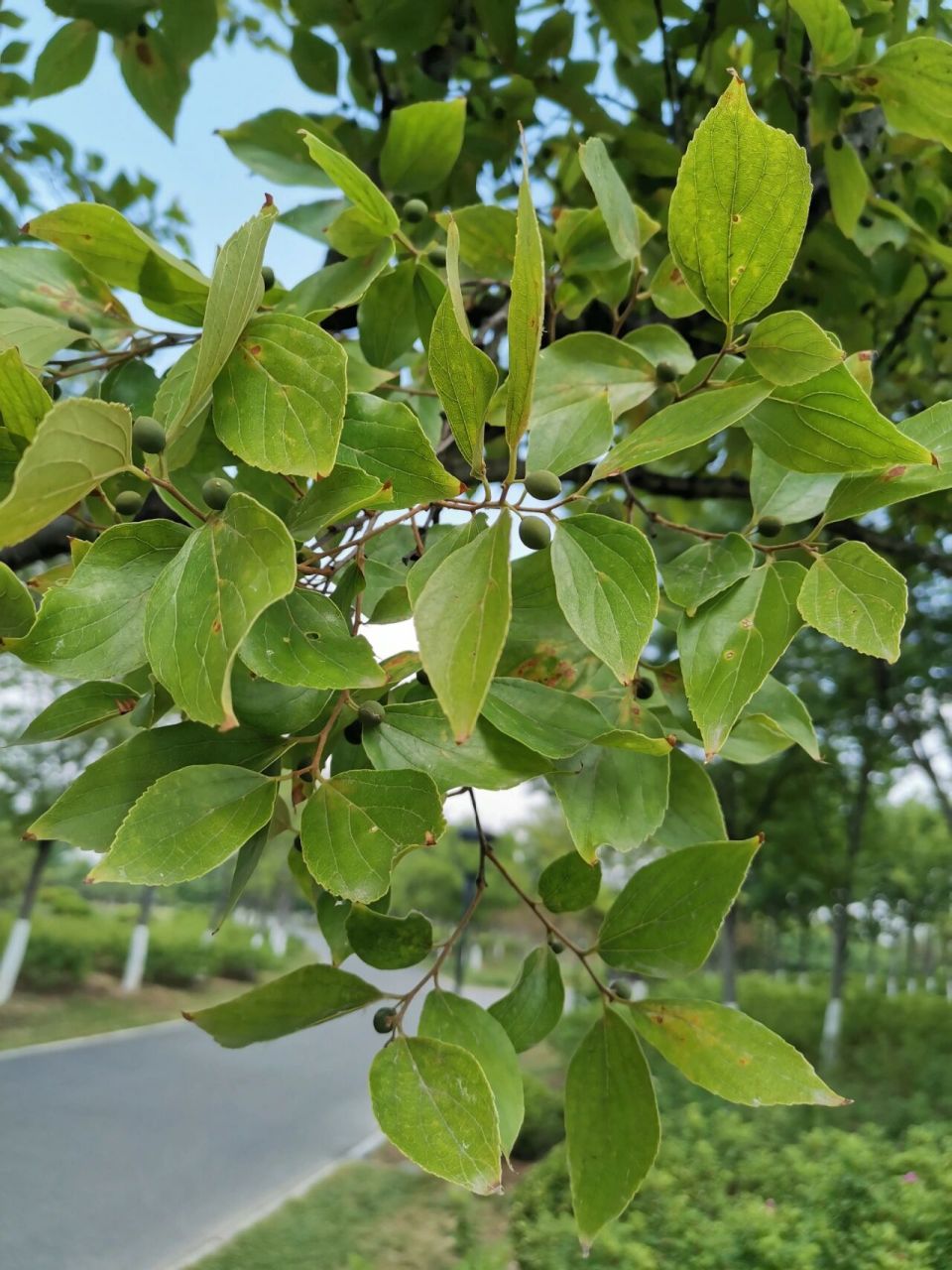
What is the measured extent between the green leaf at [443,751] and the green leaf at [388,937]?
0.12 metres

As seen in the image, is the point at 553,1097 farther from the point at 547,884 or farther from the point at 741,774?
the point at 547,884

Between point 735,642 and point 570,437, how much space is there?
12 centimetres

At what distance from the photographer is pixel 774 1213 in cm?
226

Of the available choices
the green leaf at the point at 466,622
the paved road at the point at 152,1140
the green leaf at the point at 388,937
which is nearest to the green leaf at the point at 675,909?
the green leaf at the point at 388,937

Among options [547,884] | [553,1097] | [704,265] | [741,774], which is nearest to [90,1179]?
[553,1097]

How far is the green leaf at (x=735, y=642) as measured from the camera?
15.6 inches

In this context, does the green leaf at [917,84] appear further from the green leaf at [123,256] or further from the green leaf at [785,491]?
the green leaf at [123,256]

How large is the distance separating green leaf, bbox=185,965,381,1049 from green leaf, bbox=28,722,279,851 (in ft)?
0.50

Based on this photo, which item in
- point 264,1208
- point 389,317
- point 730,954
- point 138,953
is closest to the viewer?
point 389,317

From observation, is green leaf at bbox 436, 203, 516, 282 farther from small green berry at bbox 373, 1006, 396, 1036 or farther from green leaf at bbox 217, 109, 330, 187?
small green berry at bbox 373, 1006, 396, 1036

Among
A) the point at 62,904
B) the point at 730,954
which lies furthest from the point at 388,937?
the point at 62,904

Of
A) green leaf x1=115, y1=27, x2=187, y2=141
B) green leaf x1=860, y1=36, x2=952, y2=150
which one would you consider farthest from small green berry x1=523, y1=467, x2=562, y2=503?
green leaf x1=115, y1=27, x2=187, y2=141

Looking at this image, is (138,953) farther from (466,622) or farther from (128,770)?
(466,622)

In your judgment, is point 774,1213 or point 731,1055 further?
point 774,1213
